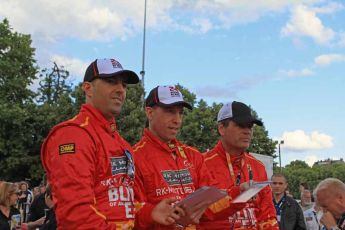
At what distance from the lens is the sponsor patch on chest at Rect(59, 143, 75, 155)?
3133 mm

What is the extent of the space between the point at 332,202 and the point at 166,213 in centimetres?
221

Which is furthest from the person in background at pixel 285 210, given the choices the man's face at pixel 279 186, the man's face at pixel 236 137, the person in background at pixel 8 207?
the person in background at pixel 8 207

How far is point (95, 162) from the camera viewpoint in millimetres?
3299

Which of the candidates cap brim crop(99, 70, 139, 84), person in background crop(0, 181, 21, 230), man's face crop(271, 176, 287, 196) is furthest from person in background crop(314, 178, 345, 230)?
person in background crop(0, 181, 21, 230)

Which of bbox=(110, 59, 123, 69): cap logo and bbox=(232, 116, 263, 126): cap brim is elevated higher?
bbox=(110, 59, 123, 69): cap logo

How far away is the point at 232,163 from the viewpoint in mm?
5293

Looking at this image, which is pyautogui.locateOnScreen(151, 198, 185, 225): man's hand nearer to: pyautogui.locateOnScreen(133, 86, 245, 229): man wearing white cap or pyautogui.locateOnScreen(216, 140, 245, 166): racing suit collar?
Answer: pyautogui.locateOnScreen(133, 86, 245, 229): man wearing white cap

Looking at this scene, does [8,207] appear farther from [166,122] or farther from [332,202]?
[332,202]

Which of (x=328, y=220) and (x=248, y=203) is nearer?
(x=328, y=220)

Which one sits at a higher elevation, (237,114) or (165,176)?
(237,114)

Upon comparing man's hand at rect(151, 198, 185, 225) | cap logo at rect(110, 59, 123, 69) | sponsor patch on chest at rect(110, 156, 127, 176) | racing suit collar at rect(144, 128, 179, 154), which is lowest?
man's hand at rect(151, 198, 185, 225)

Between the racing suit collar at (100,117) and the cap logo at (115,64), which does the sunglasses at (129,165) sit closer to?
the racing suit collar at (100,117)

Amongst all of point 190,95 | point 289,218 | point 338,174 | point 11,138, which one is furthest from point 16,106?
point 338,174

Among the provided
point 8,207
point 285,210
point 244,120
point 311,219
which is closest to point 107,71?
point 244,120
